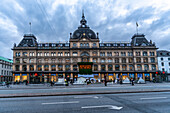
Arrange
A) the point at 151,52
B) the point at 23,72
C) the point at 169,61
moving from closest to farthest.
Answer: the point at 23,72
the point at 151,52
the point at 169,61

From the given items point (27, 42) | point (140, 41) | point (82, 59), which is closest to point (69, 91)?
point (82, 59)

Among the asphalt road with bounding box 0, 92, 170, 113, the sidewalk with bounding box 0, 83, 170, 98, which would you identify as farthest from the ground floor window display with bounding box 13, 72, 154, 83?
the asphalt road with bounding box 0, 92, 170, 113

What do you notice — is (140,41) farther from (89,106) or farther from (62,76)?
(89,106)

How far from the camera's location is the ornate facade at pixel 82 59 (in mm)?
61875

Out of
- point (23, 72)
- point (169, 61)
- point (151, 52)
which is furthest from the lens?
point (169, 61)

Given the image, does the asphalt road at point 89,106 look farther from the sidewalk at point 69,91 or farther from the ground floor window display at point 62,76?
the ground floor window display at point 62,76

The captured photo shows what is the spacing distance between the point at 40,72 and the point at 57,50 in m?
13.3

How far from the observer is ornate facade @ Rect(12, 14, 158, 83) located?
61.9 meters

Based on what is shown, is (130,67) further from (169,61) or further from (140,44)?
(169,61)

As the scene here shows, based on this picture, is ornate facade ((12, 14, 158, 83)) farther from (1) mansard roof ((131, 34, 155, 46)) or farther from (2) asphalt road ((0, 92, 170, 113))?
(2) asphalt road ((0, 92, 170, 113))

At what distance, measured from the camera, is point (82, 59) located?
207 feet

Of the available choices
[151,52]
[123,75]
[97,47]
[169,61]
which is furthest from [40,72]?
[169,61]

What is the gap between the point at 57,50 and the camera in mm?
64250

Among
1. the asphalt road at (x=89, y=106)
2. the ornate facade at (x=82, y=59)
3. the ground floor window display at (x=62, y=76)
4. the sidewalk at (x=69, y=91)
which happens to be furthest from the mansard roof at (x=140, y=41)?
the asphalt road at (x=89, y=106)
